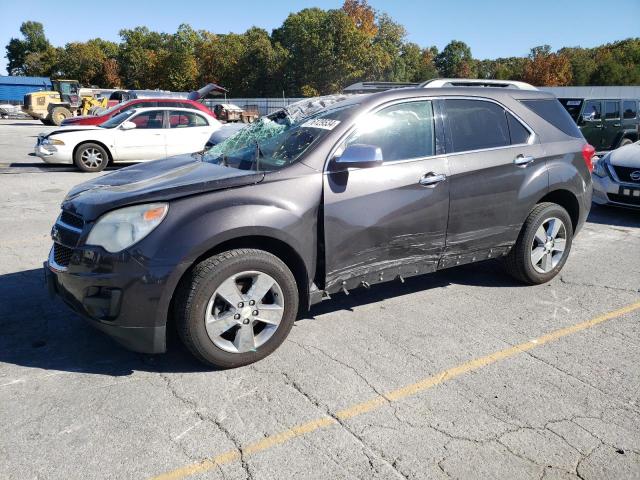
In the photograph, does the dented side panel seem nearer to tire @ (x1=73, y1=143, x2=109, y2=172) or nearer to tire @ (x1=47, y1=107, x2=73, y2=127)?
tire @ (x1=73, y1=143, x2=109, y2=172)

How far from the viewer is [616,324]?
410cm

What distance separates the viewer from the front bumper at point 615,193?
7875 millimetres

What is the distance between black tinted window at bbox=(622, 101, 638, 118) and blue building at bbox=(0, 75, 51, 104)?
6429 cm

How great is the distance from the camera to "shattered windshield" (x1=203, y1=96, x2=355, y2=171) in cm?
365

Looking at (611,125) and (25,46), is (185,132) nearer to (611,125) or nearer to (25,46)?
(611,125)

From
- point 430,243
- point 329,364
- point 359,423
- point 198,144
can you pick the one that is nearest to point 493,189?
point 430,243

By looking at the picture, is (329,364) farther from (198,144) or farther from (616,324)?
(198,144)

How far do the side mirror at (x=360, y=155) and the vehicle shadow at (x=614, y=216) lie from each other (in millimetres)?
5937

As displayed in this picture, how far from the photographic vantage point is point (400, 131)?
12.9 ft

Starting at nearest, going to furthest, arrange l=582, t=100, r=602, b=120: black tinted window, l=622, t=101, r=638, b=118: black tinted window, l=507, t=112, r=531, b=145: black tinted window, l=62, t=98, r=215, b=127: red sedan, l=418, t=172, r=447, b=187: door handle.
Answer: l=418, t=172, r=447, b=187: door handle
l=507, t=112, r=531, b=145: black tinted window
l=62, t=98, r=215, b=127: red sedan
l=582, t=100, r=602, b=120: black tinted window
l=622, t=101, r=638, b=118: black tinted window

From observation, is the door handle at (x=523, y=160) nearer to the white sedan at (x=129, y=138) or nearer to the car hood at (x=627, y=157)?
the car hood at (x=627, y=157)

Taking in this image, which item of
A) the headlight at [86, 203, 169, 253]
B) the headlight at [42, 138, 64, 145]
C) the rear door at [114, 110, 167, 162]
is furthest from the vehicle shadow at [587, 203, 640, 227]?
the headlight at [42, 138, 64, 145]

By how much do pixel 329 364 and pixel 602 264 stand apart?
152 inches

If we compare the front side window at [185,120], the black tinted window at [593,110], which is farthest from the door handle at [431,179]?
the black tinted window at [593,110]
